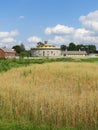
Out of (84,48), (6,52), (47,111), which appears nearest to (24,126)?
(47,111)

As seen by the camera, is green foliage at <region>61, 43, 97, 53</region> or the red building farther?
green foliage at <region>61, 43, 97, 53</region>

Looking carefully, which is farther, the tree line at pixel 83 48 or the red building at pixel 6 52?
the tree line at pixel 83 48

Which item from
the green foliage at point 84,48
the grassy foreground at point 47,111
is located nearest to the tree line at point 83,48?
the green foliage at point 84,48

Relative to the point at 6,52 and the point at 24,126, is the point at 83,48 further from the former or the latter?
the point at 24,126

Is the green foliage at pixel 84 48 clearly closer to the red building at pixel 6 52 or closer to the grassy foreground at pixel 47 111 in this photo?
the red building at pixel 6 52

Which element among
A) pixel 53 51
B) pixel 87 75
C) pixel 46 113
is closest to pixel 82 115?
pixel 46 113

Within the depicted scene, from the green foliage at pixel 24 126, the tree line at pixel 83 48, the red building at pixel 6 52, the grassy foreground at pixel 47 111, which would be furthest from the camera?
the tree line at pixel 83 48

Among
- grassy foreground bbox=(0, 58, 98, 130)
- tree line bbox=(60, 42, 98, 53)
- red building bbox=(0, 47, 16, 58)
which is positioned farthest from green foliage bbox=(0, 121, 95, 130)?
tree line bbox=(60, 42, 98, 53)

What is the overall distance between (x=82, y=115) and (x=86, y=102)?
0.52 meters

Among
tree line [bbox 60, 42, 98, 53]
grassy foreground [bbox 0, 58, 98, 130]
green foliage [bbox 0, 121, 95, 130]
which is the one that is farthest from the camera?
tree line [bbox 60, 42, 98, 53]

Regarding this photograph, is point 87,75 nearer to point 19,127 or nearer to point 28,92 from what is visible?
point 28,92

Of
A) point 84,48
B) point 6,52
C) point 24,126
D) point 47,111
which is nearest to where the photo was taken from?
point 24,126

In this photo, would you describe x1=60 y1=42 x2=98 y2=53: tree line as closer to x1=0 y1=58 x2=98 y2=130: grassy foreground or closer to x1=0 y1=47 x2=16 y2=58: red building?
x1=0 y1=47 x2=16 y2=58: red building

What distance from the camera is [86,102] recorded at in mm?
11656
